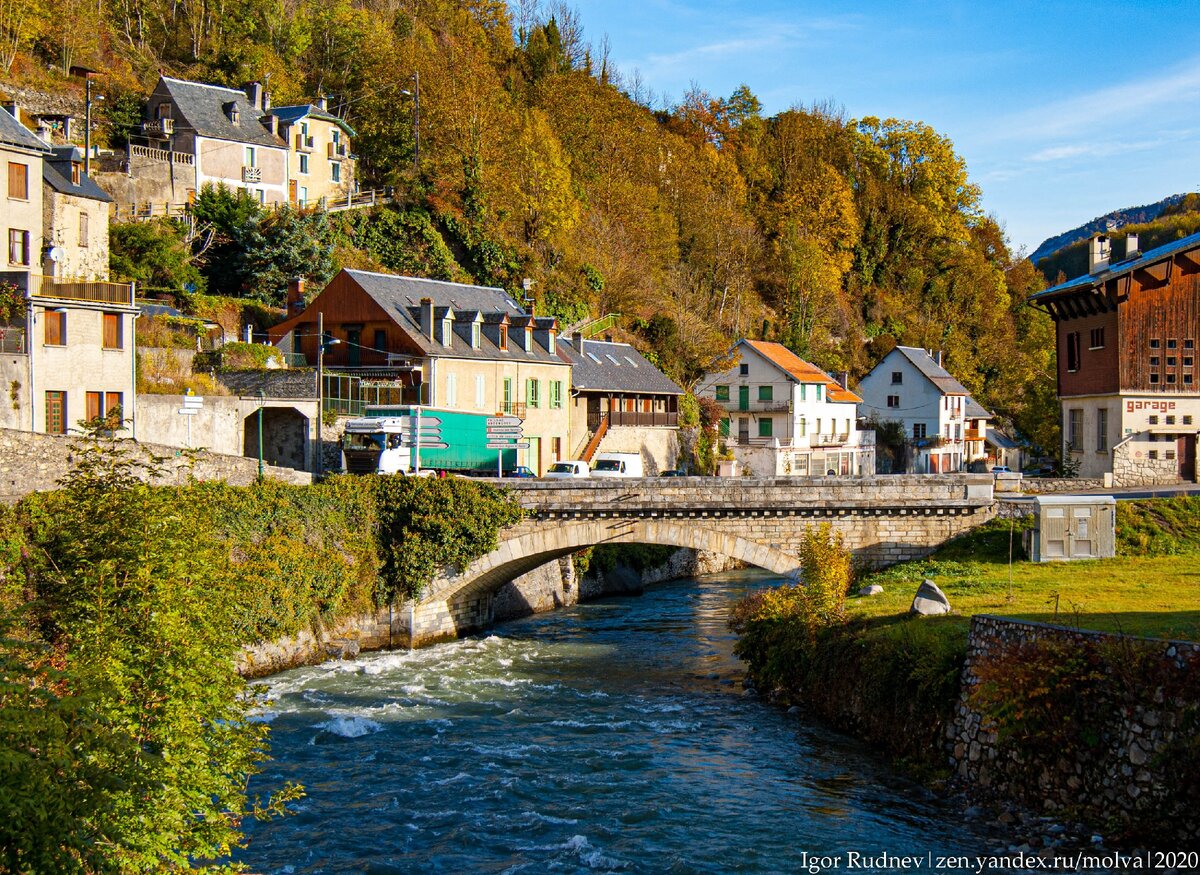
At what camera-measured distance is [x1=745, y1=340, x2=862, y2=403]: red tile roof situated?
70.8 metres

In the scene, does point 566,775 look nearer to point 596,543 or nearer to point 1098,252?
point 596,543

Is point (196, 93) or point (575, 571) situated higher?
point (196, 93)

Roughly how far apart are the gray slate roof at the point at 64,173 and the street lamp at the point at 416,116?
26.1 meters

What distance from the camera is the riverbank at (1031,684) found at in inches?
722

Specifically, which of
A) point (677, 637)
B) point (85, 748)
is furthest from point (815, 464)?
point (85, 748)

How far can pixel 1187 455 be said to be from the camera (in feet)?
143

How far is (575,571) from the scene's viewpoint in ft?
151

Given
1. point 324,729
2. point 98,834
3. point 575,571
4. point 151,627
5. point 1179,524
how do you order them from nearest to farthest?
point 98,834
point 151,627
point 324,729
point 1179,524
point 575,571

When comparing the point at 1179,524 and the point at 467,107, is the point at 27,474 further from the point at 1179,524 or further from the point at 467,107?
the point at 467,107

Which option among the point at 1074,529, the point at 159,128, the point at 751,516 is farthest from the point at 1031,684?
the point at 159,128

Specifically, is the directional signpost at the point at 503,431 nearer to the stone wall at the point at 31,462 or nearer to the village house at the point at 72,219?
the stone wall at the point at 31,462

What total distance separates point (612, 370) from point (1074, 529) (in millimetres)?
30601

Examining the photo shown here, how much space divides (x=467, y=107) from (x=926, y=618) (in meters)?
55.1

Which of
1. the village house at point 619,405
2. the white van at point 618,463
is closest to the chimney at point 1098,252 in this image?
the white van at point 618,463
